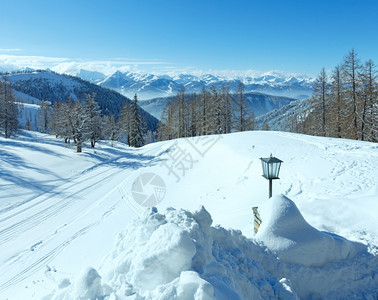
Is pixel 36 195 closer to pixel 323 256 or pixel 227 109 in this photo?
pixel 323 256

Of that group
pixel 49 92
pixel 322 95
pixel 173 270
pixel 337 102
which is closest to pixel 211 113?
pixel 322 95

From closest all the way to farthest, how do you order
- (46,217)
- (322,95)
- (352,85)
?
(46,217) < (352,85) < (322,95)

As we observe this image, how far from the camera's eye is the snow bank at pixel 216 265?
275cm

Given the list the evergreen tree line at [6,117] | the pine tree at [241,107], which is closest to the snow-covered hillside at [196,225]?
the pine tree at [241,107]

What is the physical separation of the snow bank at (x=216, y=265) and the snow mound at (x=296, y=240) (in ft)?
0.06

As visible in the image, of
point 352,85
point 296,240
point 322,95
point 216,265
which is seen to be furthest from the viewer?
point 322,95

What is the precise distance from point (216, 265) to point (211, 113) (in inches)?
1370

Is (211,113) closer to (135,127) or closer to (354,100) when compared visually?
(135,127)

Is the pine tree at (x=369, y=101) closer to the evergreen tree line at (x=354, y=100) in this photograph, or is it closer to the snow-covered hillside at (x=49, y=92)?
the evergreen tree line at (x=354, y=100)

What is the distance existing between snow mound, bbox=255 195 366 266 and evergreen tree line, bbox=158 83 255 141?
31567 mm

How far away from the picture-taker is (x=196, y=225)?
3443 mm

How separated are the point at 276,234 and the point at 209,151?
16.7 metres

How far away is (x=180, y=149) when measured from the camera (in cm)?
2620

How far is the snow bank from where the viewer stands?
2750 mm
